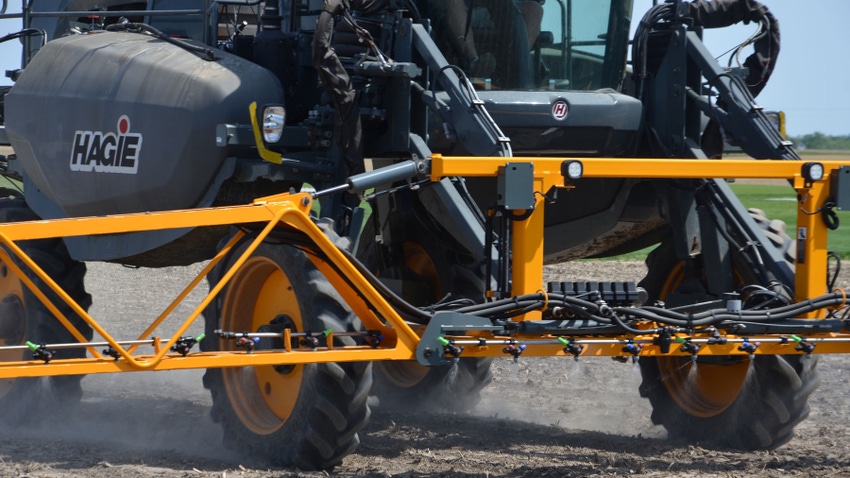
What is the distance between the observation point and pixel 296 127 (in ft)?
24.0

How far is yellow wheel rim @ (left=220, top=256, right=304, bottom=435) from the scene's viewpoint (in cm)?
642

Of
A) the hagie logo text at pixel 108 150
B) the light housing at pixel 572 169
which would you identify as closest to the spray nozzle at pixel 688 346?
the light housing at pixel 572 169

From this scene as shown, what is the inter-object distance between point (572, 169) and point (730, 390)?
2.14 meters

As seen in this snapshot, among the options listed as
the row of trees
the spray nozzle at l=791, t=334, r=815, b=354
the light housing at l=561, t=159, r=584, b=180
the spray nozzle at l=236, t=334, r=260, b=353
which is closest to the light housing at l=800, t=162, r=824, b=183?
the spray nozzle at l=791, t=334, r=815, b=354

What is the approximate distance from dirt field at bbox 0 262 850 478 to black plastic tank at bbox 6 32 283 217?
55.2 inches

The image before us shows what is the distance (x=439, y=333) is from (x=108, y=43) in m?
3.73

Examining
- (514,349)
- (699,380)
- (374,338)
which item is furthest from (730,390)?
(374,338)

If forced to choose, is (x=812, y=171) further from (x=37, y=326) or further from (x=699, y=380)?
(x=37, y=326)

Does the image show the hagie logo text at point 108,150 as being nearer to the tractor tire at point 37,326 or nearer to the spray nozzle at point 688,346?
the tractor tire at point 37,326

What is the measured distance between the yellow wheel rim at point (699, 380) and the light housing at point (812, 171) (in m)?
1.01

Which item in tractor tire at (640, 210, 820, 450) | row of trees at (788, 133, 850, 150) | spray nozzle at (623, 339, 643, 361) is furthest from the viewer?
row of trees at (788, 133, 850, 150)

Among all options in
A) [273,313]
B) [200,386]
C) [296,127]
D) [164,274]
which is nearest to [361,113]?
[296,127]

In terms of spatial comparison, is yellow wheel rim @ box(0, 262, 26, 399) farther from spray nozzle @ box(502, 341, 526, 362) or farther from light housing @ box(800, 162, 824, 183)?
light housing @ box(800, 162, 824, 183)

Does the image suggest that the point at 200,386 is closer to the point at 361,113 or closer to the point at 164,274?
the point at 361,113
